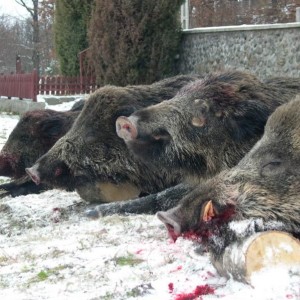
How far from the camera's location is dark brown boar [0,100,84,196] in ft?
27.0

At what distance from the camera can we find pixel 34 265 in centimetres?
455

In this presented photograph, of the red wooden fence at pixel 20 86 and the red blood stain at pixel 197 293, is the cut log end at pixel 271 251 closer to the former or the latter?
the red blood stain at pixel 197 293

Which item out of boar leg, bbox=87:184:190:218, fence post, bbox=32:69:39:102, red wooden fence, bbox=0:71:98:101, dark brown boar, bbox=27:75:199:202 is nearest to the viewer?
boar leg, bbox=87:184:190:218

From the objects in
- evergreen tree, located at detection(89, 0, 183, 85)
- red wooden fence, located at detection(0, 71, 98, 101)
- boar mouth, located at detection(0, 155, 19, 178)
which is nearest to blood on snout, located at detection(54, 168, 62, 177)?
boar mouth, located at detection(0, 155, 19, 178)

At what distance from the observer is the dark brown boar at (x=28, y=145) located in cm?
824

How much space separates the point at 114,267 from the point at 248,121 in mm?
1885

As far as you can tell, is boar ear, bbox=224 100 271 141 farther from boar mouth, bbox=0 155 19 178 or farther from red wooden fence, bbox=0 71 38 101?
red wooden fence, bbox=0 71 38 101

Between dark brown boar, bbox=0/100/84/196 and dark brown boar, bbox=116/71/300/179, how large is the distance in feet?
8.61

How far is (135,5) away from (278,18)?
386 centimetres

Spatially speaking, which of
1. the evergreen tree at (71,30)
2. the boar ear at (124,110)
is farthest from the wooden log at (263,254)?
the evergreen tree at (71,30)

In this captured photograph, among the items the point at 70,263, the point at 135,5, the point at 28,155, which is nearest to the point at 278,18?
the point at 135,5

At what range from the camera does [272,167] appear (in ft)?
12.4

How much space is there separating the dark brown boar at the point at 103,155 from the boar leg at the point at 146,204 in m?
0.21

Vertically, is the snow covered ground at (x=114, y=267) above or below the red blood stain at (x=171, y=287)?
below
